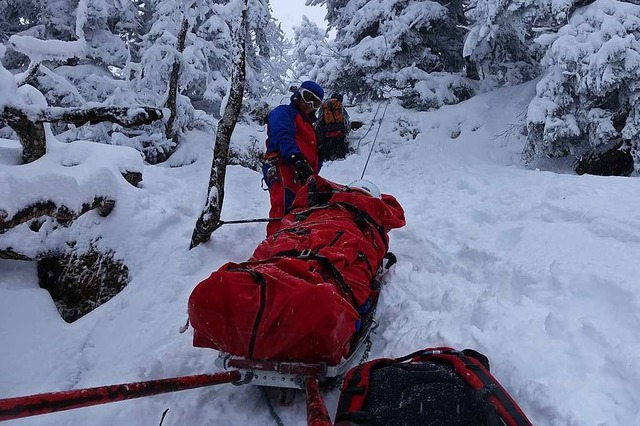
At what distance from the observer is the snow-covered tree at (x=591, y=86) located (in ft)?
19.8

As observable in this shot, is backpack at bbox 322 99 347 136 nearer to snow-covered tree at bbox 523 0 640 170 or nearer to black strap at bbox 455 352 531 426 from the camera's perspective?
snow-covered tree at bbox 523 0 640 170

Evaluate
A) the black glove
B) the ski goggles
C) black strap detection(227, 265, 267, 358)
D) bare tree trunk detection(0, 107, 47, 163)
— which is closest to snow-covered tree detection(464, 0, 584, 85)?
the ski goggles

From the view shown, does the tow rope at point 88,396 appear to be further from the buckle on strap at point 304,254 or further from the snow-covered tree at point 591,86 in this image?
the snow-covered tree at point 591,86

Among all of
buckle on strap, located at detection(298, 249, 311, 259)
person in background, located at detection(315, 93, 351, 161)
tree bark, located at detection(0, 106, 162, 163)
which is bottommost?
person in background, located at detection(315, 93, 351, 161)

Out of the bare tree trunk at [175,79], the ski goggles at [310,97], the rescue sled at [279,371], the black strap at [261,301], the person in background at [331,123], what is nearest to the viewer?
the black strap at [261,301]

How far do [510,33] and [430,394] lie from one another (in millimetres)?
9610

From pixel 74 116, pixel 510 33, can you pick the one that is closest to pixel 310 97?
pixel 74 116

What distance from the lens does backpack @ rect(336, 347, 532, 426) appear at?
1823mm

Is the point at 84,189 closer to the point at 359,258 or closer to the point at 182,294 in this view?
the point at 182,294

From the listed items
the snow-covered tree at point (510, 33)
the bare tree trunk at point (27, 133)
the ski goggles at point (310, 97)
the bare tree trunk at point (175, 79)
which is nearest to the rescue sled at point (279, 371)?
the bare tree trunk at point (27, 133)

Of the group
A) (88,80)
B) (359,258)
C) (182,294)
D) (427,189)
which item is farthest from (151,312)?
(88,80)

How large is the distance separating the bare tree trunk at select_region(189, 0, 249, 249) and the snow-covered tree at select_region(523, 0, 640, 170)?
4.62 metres

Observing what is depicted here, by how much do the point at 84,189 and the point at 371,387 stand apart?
379 cm

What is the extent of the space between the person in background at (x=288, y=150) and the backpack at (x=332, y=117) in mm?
4608
